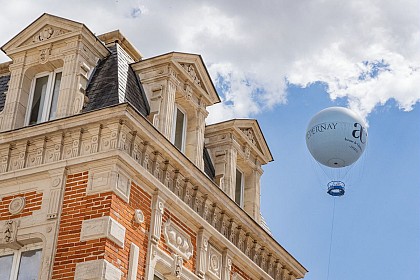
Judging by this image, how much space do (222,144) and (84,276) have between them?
754cm

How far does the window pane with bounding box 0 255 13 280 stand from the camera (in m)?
18.8

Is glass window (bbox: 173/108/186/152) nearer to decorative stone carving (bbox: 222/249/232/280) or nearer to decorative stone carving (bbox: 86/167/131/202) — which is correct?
decorative stone carving (bbox: 222/249/232/280)

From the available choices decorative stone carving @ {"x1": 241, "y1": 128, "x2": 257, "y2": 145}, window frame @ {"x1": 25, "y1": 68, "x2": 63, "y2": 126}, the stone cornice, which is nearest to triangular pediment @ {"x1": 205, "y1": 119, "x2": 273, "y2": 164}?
decorative stone carving @ {"x1": 241, "y1": 128, "x2": 257, "y2": 145}

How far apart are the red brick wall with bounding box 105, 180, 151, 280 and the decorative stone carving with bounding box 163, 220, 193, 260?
2.50ft

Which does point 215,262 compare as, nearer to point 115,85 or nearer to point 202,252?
point 202,252

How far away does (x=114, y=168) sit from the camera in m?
18.6

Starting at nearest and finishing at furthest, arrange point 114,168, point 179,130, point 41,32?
point 114,168
point 41,32
point 179,130

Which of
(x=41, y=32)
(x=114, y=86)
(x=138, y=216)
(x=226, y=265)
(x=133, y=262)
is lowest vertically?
(x=133, y=262)

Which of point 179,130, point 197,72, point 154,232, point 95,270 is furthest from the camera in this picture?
point 197,72

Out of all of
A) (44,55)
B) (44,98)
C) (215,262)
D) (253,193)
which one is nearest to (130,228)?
(215,262)

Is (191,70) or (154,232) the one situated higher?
(191,70)

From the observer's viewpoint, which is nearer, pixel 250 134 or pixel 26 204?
pixel 26 204

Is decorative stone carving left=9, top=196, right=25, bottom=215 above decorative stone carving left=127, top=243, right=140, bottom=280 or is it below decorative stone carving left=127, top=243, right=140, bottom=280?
above

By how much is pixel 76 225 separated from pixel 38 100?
409 cm
